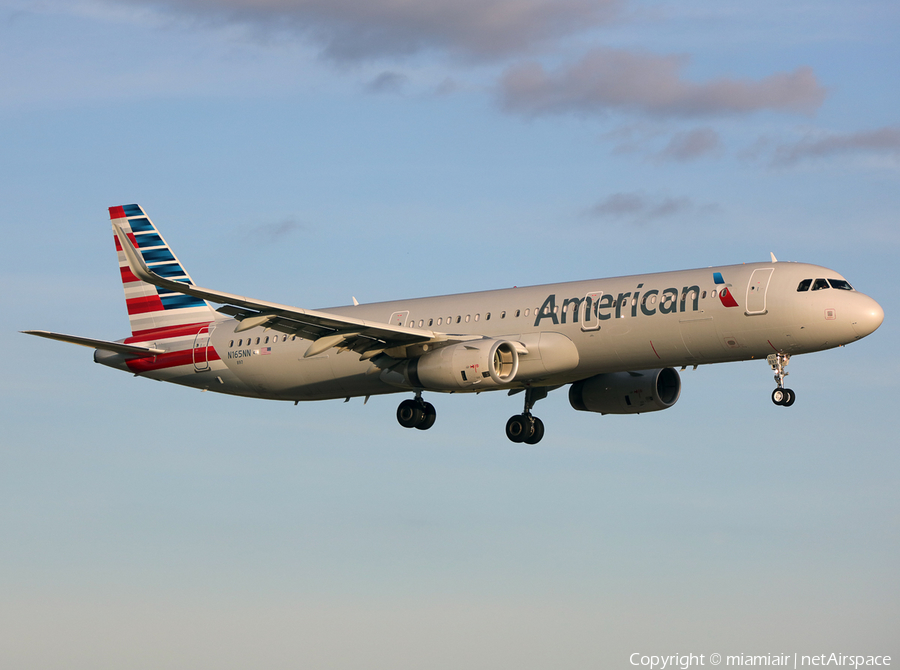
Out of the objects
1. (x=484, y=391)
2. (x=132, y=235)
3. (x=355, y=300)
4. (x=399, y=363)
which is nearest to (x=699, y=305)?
(x=484, y=391)

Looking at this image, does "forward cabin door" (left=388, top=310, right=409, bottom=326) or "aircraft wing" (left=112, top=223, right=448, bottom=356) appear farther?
"forward cabin door" (left=388, top=310, right=409, bottom=326)

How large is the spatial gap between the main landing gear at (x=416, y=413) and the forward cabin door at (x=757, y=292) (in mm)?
14458

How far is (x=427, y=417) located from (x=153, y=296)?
14.4 metres

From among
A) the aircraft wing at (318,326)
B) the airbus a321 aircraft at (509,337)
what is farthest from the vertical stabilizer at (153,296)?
the aircraft wing at (318,326)

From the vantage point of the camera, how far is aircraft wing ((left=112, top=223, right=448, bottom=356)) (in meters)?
43.3

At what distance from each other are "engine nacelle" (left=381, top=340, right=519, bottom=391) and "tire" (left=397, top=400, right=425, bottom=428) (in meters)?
4.21

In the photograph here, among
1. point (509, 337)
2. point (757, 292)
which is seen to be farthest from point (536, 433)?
point (757, 292)

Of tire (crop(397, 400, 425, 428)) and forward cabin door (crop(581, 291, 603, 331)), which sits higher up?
forward cabin door (crop(581, 291, 603, 331))

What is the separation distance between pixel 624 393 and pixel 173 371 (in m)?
19.6

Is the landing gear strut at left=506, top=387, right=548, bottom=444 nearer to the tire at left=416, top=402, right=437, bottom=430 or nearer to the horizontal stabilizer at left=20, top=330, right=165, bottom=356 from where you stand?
the tire at left=416, top=402, right=437, bottom=430

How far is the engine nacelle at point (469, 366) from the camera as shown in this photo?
150 ft

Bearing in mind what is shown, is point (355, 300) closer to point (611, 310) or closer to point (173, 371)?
point (173, 371)

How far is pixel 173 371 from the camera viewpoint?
184ft

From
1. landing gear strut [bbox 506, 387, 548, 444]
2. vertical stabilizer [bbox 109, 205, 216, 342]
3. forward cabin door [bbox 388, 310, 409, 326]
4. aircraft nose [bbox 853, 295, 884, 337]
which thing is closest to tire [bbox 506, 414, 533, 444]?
landing gear strut [bbox 506, 387, 548, 444]
